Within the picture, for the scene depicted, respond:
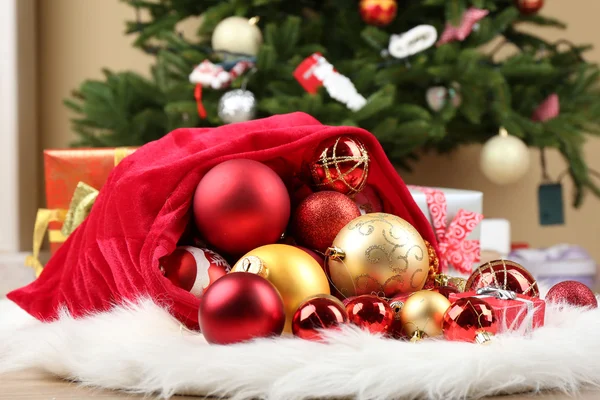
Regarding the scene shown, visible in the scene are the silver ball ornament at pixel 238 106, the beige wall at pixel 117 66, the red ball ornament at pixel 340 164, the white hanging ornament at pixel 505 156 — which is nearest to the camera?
the red ball ornament at pixel 340 164

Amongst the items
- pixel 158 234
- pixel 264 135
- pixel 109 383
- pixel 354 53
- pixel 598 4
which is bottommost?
pixel 109 383

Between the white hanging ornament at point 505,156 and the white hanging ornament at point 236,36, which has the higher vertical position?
the white hanging ornament at point 236,36

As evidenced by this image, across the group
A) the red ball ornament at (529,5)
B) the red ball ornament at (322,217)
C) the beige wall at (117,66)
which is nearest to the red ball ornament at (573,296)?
the red ball ornament at (322,217)

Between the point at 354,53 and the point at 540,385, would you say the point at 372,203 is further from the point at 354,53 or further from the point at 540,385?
the point at 354,53

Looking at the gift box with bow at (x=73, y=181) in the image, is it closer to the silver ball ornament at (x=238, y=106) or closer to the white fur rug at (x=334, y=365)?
the silver ball ornament at (x=238, y=106)

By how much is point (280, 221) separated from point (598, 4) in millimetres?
1937

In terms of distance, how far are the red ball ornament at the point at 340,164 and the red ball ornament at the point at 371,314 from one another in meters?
0.26

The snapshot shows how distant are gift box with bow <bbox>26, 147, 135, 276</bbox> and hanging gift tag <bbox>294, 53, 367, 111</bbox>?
1.58ft

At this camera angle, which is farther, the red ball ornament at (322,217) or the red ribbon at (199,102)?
the red ribbon at (199,102)

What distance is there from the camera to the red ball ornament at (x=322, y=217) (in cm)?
98

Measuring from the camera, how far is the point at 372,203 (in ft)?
3.66

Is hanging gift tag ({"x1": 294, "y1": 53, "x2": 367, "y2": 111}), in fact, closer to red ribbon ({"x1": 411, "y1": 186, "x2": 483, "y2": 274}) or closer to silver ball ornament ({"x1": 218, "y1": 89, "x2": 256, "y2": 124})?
silver ball ornament ({"x1": 218, "y1": 89, "x2": 256, "y2": 124})

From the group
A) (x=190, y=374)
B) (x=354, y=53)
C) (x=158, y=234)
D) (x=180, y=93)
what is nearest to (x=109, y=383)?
(x=190, y=374)

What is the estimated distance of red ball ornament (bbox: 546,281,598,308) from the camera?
93cm
